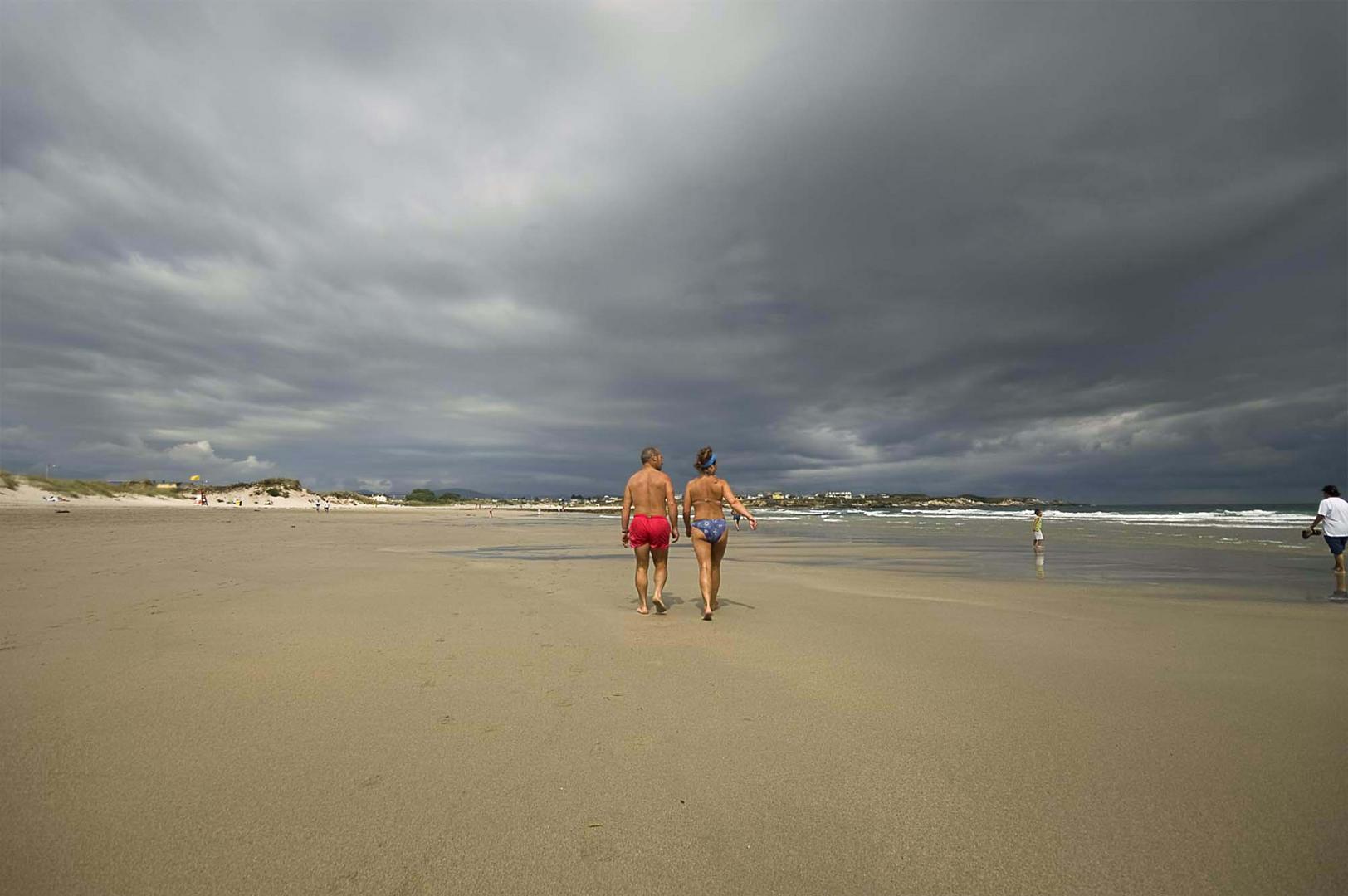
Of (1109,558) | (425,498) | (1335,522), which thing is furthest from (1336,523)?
A: (425,498)

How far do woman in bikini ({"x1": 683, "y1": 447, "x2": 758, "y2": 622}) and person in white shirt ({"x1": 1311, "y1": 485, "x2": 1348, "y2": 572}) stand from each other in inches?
432

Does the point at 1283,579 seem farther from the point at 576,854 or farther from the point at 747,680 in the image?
the point at 576,854

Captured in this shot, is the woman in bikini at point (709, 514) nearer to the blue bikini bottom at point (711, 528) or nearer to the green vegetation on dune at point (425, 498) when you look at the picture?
the blue bikini bottom at point (711, 528)

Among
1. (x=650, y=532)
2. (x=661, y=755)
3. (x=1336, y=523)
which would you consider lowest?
(x=661, y=755)

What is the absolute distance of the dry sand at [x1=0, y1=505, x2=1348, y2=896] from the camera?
2420 mm

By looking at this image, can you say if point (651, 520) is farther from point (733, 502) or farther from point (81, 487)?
point (81, 487)

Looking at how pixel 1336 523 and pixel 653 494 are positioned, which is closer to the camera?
pixel 653 494

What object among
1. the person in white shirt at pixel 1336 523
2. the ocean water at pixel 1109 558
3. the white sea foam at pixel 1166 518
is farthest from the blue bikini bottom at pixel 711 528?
the white sea foam at pixel 1166 518

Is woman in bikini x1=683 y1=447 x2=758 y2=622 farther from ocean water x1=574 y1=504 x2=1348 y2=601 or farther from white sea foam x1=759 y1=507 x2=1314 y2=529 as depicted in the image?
white sea foam x1=759 y1=507 x2=1314 y2=529

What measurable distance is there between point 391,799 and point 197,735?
62.1 inches

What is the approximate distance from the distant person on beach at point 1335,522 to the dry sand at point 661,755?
596 centimetres

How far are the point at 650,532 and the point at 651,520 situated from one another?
0.50ft

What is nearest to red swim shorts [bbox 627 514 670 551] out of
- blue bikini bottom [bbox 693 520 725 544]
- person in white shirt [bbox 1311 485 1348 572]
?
blue bikini bottom [bbox 693 520 725 544]

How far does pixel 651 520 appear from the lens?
8195 millimetres
